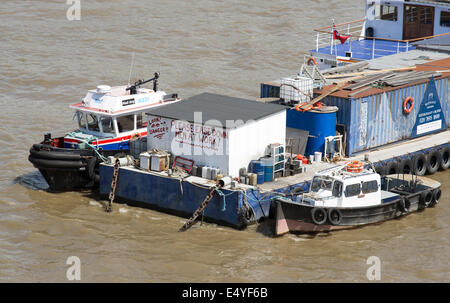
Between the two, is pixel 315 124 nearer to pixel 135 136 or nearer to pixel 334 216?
pixel 334 216

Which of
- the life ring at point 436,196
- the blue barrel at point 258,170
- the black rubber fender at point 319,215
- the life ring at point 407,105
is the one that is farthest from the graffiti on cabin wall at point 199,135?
the life ring at point 407,105

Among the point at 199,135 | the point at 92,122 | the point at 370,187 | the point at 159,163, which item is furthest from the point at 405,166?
the point at 92,122

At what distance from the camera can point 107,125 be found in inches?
952

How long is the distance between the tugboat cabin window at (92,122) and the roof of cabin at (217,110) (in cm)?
206

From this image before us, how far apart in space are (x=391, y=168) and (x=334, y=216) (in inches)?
177

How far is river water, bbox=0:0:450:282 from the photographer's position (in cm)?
1961

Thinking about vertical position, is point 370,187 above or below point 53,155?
below

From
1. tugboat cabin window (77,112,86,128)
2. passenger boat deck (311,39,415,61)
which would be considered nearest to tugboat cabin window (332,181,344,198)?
tugboat cabin window (77,112,86,128)

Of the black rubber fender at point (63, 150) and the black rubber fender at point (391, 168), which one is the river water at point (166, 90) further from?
the black rubber fender at point (391, 168)

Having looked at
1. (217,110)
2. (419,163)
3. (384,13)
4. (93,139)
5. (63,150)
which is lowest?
(419,163)

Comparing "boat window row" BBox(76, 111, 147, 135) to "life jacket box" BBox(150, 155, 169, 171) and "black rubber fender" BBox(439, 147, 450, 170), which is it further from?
"black rubber fender" BBox(439, 147, 450, 170)

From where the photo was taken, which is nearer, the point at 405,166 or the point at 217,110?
the point at 217,110

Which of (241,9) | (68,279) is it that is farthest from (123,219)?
(241,9)

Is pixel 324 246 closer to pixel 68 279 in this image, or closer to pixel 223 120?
pixel 223 120
